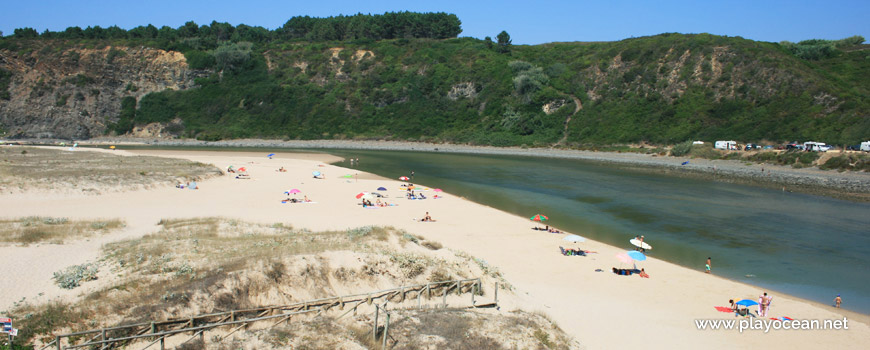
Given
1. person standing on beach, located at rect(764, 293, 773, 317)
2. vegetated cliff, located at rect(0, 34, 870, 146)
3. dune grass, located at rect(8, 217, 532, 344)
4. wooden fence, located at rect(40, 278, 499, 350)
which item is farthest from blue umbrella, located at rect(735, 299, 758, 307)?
vegetated cliff, located at rect(0, 34, 870, 146)

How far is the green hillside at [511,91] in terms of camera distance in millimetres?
76938

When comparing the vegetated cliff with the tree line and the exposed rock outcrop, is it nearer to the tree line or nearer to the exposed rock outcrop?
the exposed rock outcrop

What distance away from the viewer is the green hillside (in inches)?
3029

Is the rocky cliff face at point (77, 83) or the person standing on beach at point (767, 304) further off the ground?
the rocky cliff face at point (77, 83)

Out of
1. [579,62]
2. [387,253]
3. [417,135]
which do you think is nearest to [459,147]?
[417,135]

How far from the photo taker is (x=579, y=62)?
111 meters

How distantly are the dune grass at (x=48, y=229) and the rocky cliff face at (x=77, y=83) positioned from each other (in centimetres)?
9640

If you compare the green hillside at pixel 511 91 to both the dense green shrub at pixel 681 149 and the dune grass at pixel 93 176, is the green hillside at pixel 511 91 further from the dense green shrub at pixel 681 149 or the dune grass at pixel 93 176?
the dune grass at pixel 93 176

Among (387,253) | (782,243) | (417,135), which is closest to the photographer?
(387,253)

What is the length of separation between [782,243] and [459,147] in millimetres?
70472

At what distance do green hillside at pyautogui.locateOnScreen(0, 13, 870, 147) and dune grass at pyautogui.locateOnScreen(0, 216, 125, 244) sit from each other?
246ft

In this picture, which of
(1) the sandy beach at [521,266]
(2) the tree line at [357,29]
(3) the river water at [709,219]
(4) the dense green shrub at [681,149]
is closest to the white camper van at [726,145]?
(4) the dense green shrub at [681,149]

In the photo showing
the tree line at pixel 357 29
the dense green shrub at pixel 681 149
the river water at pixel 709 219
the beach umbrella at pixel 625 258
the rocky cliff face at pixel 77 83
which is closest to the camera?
the beach umbrella at pixel 625 258

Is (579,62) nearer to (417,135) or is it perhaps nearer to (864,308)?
(417,135)
